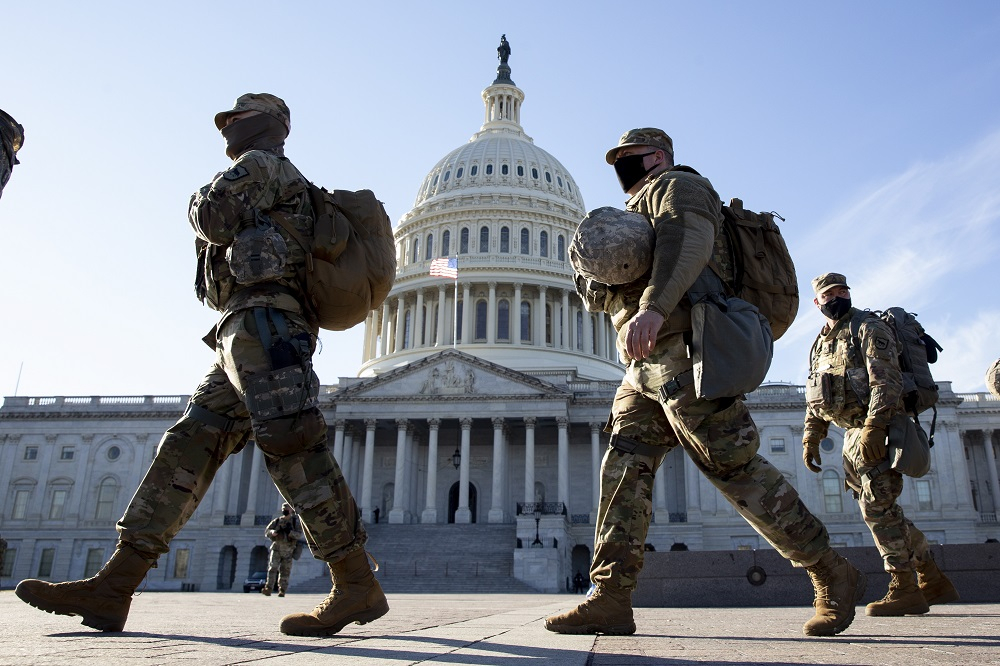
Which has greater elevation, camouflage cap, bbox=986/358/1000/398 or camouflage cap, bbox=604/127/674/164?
camouflage cap, bbox=604/127/674/164

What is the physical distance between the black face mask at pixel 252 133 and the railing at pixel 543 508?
40629 mm

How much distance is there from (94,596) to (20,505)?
200 ft

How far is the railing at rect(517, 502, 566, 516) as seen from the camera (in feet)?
151

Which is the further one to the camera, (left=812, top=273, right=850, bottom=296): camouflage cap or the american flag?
the american flag

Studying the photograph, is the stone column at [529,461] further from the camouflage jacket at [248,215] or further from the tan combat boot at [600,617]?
the camouflage jacket at [248,215]

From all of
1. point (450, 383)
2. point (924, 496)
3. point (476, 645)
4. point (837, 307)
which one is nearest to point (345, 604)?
point (476, 645)

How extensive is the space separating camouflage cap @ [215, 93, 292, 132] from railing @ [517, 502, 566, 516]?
1598 inches

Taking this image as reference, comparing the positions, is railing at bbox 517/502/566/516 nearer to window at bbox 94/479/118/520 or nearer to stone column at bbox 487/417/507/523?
stone column at bbox 487/417/507/523

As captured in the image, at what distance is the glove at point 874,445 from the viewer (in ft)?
27.8

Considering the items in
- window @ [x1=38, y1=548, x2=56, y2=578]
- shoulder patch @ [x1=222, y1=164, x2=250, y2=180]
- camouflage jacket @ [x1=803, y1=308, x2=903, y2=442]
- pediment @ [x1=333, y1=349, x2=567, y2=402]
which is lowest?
window @ [x1=38, y1=548, x2=56, y2=578]

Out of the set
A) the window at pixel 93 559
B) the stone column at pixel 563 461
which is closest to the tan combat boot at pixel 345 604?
the stone column at pixel 563 461

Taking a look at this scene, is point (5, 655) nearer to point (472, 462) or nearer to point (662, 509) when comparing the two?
point (662, 509)

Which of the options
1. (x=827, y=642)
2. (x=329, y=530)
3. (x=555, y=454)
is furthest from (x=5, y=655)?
(x=555, y=454)

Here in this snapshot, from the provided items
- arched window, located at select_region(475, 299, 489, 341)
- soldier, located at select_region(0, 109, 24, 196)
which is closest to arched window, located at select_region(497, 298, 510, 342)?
arched window, located at select_region(475, 299, 489, 341)
